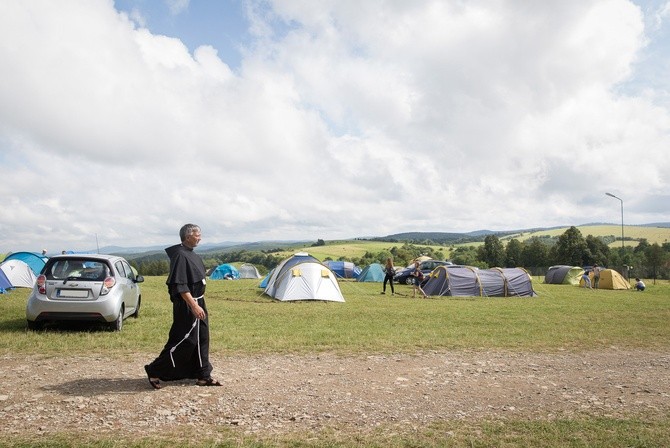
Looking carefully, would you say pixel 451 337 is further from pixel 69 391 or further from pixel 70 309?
pixel 70 309

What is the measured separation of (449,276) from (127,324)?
16682 mm

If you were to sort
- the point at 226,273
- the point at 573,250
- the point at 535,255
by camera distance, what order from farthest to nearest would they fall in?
the point at 535,255 < the point at 573,250 < the point at 226,273

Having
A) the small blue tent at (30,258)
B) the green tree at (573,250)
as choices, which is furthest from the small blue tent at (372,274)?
the green tree at (573,250)

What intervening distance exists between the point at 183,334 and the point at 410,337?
5.75 meters

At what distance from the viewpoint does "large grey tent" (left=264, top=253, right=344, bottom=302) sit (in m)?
19.8

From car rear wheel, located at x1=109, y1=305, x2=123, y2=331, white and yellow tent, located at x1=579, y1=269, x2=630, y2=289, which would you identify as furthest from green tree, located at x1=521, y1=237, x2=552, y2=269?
car rear wheel, located at x1=109, y1=305, x2=123, y2=331

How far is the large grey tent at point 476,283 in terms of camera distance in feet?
78.2

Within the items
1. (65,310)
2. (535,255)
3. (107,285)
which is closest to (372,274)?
(107,285)

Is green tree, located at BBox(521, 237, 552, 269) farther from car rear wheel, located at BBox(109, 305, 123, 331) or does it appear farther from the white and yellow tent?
car rear wheel, located at BBox(109, 305, 123, 331)

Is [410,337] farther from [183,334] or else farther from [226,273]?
[226,273]

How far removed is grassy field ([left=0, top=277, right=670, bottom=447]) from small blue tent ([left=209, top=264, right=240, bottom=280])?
80.9ft

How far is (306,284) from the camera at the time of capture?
65.8 ft

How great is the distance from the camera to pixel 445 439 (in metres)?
4.55

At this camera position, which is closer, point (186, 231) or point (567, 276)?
point (186, 231)
